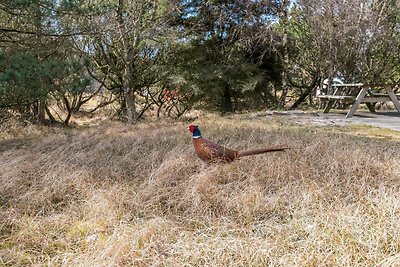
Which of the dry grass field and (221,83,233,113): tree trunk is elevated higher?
(221,83,233,113): tree trunk

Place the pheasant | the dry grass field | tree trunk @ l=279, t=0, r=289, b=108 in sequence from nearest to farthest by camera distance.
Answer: the dry grass field → the pheasant → tree trunk @ l=279, t=0, r=289, b=108

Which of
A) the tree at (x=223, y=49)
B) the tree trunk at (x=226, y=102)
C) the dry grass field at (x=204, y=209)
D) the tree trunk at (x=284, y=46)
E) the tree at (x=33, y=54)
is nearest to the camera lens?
the dry grass field at (x=204, y=209)

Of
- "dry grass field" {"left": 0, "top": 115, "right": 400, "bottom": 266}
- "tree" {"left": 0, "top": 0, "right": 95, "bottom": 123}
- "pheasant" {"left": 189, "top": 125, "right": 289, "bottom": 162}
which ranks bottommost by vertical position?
"dry grass field" {"left": 0, "top": 115, "right": 400, "bottom": 266}

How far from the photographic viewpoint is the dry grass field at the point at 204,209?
4.57 ft

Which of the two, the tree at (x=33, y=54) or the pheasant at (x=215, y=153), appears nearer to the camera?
the pheasant at (x=215, y=153)

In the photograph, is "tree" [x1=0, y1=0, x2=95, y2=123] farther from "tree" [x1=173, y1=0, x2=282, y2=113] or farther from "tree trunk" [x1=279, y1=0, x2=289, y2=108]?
"tree trunk" [x1=279, y1=0, x2=289, y2=108]

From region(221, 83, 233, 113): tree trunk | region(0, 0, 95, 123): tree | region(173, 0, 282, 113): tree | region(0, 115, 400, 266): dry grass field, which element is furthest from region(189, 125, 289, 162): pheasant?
region(221, 83, 233, 113): tree trunk

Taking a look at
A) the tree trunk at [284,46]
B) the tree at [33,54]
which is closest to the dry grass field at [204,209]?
the tree at [33,54]

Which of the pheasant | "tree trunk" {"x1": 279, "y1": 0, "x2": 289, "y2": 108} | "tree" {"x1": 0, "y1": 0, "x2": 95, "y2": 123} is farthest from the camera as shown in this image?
"tree trunk" {"x1": 279, "y1": 0, "x2": 289, "y2": 108}

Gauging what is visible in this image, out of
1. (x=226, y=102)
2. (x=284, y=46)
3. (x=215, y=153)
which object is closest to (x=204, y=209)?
(x=215, y=153)

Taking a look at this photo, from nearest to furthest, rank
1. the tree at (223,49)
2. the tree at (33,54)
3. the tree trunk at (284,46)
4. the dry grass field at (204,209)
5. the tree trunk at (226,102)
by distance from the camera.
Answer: the dry grass field at (204,209), the tree at (33,54), the tree at (223,49), the tree trunk at (284,46), the tree trunk at (226,102)

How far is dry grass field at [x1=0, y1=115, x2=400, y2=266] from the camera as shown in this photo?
139 centimetres

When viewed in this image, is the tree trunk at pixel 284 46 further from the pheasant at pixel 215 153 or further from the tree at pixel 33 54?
the pheasant at pixel 215 153

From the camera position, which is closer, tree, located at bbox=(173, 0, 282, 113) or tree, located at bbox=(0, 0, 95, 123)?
tree, located at bbox=(0, 0, 95, 123)
